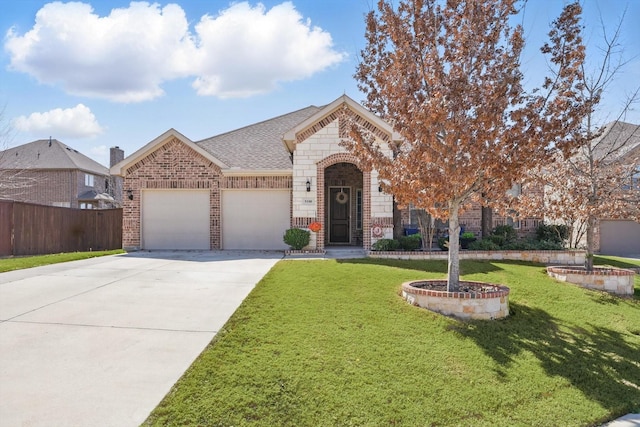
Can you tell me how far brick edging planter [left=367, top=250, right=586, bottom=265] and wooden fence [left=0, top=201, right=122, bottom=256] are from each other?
12365 mm

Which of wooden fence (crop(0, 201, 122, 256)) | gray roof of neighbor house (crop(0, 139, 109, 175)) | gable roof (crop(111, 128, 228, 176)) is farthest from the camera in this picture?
gray roof of neighbor house (crop(0, 139, 109, 175))

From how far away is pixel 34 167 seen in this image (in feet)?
91.5

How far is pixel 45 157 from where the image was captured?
28875mm

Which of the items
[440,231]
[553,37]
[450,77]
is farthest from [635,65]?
[440,231]

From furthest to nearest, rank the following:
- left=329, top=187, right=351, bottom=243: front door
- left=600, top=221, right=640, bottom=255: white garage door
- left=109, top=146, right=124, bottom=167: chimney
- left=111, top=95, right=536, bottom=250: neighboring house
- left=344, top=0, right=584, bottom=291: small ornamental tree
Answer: left=109, top=146, right=124, bottom=167: chimney → left=600, top=221, right=640, bottom=255: white garage door → left=329, top=187, right=351, bottom=243: front door → left=111, top=95, right=536, bottom=250: neighboring house → left=344, top=0, right=584, bottom=291: small ornamental tree

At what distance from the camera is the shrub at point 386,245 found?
12086mm

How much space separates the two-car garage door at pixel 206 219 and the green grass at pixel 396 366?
6911 mm

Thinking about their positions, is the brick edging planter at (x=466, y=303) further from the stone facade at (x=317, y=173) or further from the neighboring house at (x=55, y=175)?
the neighboring house at (x=55, y=175)

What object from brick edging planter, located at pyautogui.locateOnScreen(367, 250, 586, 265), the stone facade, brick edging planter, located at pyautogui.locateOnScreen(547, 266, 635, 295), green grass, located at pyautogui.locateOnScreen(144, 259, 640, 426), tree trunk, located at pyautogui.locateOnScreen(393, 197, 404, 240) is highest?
the stone facade

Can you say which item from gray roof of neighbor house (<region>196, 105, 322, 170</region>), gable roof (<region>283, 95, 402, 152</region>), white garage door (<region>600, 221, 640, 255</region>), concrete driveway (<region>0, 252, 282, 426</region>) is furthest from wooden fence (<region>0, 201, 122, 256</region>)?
white garage door (<region>600, 221, 640, 255</region>)

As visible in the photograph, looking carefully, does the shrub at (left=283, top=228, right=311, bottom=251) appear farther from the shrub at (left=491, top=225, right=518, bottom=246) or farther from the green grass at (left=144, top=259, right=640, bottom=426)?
the shrub at (left=491, top=225, right=518, bottom=246)

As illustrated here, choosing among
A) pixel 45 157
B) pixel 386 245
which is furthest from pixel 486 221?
pixel 45 157

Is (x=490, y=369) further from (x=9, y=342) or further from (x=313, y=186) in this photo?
(x=313, y=186)

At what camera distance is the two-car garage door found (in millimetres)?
14281
